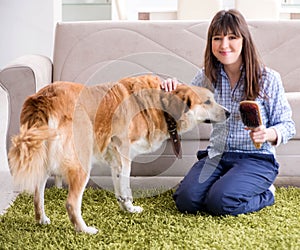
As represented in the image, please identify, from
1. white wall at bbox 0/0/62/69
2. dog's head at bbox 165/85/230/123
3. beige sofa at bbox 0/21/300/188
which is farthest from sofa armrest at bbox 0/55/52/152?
white wall at bbox 0/0/62/69

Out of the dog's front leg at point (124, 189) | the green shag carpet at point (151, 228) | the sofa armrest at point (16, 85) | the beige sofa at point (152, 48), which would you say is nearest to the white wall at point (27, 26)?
the beige sofa at point (152, 48)

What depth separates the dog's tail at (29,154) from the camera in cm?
179

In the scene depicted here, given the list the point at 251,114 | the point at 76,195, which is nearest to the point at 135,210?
the point at 76,195

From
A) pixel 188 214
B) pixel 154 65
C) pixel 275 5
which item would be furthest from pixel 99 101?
pixel 275 5

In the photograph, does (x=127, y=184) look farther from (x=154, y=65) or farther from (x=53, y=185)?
(x=154, y=65)

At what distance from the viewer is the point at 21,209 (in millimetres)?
2209

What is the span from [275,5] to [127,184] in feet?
11.1

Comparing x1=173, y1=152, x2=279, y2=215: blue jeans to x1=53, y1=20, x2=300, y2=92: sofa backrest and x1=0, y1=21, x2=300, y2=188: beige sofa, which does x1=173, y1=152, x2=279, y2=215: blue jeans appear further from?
x1=53, y1=20, x2=300, y2=92: sofa backrest

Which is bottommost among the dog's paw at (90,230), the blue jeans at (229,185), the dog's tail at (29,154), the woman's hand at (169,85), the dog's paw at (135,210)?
the dog's paw at (135,210)

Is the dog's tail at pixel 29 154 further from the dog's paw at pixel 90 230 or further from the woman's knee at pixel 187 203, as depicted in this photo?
the woman's knee at pixel 187 203

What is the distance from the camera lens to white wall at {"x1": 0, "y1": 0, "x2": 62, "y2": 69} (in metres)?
5.29

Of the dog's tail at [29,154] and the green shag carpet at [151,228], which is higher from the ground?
the dog's tail at [29,154]

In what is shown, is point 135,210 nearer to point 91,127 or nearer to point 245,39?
point 91,127

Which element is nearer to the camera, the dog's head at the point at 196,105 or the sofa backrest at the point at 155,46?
the dog's head at the point at 196,105
